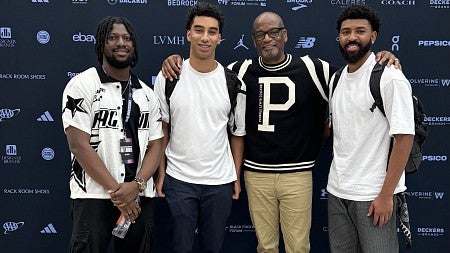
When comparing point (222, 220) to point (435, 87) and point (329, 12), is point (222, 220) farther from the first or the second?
point (435, 87)

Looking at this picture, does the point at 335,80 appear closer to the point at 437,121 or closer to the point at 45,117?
the point at 437,121

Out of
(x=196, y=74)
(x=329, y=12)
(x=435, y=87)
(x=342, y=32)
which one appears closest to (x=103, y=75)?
(x=196, y=74)

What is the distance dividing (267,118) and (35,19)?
1882mm

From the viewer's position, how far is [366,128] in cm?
223

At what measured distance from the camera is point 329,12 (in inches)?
127

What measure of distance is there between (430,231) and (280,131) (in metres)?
1.66

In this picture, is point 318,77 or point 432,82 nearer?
point 318,77

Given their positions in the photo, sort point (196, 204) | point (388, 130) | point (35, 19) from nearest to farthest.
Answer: point (388, 130) → point (196, 204) → point (35, 19)

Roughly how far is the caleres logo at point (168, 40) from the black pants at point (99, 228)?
52.2 inches

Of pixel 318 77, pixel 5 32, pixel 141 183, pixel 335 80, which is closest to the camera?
pixel 141 183

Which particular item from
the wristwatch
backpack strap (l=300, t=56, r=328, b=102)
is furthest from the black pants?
backpack strap (l=300, t=56, r=328, b=102)

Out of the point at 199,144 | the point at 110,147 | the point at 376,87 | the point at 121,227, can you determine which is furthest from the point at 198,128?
the point at 376,87

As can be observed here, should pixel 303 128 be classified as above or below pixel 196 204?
above

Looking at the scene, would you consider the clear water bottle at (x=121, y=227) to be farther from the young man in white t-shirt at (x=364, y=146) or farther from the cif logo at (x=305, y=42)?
the cif logo at (x=305, y=42)
